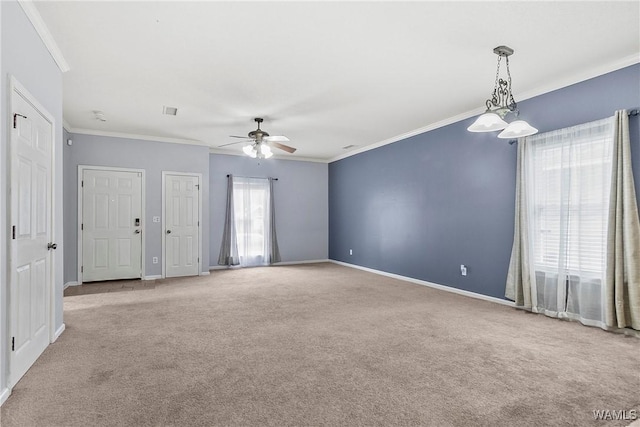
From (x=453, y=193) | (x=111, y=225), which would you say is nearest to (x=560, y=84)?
(x=453, y=193)

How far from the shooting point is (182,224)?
6.86 metres

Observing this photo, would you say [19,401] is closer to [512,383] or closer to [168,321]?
[168,321]

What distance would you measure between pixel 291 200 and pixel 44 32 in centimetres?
615

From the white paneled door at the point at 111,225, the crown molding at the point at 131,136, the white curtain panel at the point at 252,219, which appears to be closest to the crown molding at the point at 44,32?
the crown molding at the point at 131,136

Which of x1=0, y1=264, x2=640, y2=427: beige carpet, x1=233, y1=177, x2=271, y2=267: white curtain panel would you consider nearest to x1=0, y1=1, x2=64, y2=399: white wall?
x1=0, y1=264, x2=640, y2=427: beige carpet

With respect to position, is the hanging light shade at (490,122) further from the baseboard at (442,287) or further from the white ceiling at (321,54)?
the baseboard at (442,287)

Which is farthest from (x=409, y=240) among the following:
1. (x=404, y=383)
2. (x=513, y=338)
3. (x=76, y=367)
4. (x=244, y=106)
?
(x=76, y=367)

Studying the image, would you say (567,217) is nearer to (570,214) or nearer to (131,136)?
(570,214)

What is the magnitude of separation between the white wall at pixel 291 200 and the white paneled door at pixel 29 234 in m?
4.70

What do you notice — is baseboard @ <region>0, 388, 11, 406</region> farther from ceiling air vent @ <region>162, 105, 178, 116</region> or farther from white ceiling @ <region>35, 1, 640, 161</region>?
ceiling air vent @ <region>162, 105, 178, 116</region>

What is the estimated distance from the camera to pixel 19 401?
2.14 meters

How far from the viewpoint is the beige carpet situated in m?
2.01

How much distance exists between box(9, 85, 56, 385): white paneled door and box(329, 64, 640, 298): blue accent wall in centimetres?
511

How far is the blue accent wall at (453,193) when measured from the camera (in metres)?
3.85
